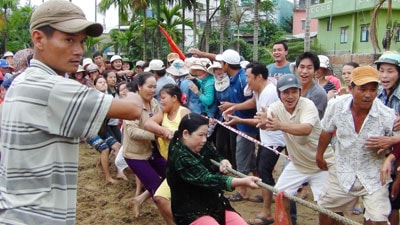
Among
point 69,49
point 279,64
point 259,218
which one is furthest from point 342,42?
point 69,49

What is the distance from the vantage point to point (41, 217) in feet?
6.46

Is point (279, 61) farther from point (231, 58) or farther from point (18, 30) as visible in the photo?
point (18, 30)

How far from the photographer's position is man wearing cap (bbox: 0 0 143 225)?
74.5 inches

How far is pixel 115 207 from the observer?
5.92 metres

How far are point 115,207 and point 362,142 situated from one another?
3.52 meters

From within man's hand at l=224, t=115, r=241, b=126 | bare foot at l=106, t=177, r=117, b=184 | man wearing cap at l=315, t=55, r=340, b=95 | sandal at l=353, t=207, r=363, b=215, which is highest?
man wearing cap at l=315, t=55, r=340, b=95

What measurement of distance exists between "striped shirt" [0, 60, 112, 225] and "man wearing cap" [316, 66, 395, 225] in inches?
97.6

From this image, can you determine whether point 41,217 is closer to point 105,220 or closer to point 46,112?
point 46,112

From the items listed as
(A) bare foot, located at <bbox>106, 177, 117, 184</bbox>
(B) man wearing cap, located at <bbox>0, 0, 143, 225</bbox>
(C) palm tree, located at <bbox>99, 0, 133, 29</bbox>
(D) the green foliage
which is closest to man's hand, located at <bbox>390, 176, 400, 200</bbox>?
(B) man wearing cap, located at <bbox>0, 0, 143, 225</bbox>

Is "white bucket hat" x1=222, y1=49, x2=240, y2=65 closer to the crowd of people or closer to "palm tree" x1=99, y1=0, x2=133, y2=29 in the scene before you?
the crowd of people

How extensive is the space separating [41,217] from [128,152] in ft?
10.9

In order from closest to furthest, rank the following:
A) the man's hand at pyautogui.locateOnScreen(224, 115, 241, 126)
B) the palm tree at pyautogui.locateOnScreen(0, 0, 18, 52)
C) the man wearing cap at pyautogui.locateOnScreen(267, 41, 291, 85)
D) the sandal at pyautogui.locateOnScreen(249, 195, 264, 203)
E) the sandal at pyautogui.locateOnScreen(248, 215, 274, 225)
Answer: the sandal at pyautogui.locateOnScreen(248, 215, 274, 225), the man's hand at pyautogui.locateOnScreen(224, 115, 241, 126), the sandal at pyautogui.locateOnScreen(249, 195, 264, 203), the man wearing cap at pyautogui.locateOnScreen(267, 41, 291, 85), the palm tree at pyautogui.locateOnScreen(0, 0, 18, 52)

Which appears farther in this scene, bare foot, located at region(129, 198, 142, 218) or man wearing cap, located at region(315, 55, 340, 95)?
man wearing cap, located at region(315, 55, 340, 95)

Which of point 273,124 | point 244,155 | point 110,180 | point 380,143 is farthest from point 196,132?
point 110,180
